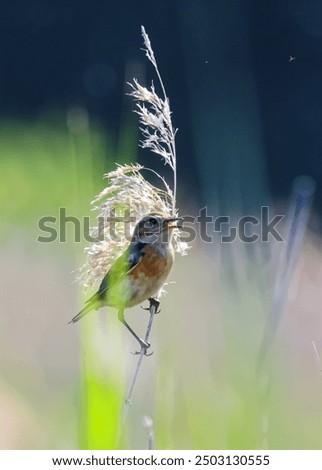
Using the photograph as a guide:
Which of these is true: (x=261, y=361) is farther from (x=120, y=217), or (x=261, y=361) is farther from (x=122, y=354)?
(x=120, y=217)

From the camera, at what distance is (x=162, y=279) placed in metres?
1.70

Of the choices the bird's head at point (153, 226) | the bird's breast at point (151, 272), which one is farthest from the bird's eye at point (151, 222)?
the bird's breast at point (151, 272)

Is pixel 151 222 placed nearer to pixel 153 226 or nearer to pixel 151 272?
pixel 153 226

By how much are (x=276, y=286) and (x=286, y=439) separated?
0.34 m

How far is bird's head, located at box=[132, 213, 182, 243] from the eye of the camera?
1.54 metres

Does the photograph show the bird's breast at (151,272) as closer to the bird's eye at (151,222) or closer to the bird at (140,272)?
the bird at (140,272)

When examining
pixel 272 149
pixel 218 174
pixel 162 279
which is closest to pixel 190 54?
pixel 272 149

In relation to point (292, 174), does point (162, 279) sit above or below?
below

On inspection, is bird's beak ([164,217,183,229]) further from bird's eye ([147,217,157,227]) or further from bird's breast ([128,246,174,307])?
bird's breast ([128,246,174,307])

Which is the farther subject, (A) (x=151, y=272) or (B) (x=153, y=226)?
(A) (x=151, y=272)

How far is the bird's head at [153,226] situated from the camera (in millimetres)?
1535

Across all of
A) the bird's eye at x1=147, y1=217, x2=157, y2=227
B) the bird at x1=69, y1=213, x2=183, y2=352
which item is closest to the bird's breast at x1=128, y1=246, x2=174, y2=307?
the bird at x1=69, y1=213, x2=183, y2=352

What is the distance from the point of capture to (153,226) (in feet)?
5.13

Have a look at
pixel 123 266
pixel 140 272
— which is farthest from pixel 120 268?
pixel 140 272
